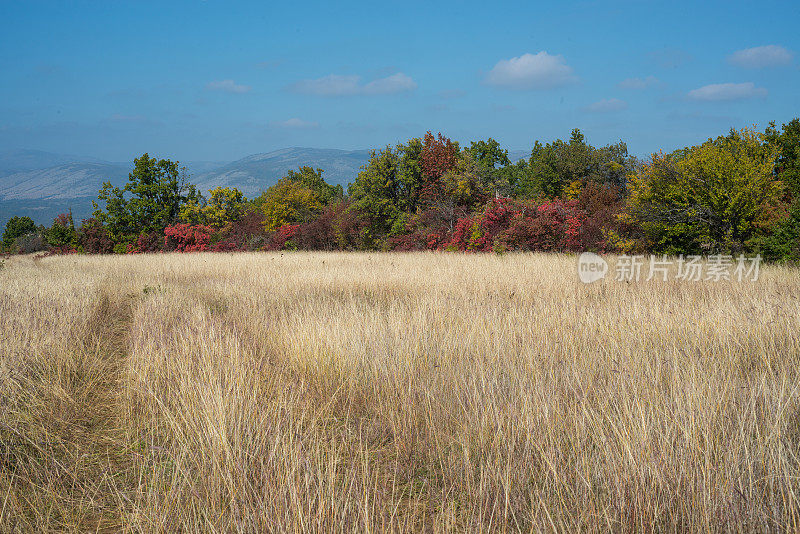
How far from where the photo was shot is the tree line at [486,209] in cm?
1612

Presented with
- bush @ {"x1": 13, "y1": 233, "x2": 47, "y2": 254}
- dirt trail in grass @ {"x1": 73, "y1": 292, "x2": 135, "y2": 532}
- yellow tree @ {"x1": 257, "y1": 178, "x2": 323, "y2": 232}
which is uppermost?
yellow tree @ {"x1": 257, "y1": 178, "x2": 323, "y2": 232}

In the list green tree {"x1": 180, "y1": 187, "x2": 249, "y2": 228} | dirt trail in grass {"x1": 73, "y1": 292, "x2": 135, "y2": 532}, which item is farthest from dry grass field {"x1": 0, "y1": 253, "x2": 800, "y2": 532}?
green tree {"x1": 180, "y1": 187, "x2": 249, "y2": 228}

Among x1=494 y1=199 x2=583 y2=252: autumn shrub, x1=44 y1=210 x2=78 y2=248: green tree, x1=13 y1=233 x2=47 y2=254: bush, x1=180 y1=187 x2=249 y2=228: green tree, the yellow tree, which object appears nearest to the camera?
x1=494 y1=199 x2=583 y2=252: autumn shrub

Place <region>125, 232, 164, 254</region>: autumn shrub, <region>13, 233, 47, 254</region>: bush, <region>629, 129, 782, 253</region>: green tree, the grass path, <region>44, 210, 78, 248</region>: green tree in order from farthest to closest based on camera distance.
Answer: <region>13, 233, 47, 254</region>: bush
<region>44, 210, 78, 248</region>: green tree
<region>125, 232, 164, 254</region>: autumn shrub
<region>629, 129, 782, 253</region>: green tree
the grass path

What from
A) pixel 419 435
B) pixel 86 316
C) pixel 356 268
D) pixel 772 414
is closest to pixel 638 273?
pixel 356 268

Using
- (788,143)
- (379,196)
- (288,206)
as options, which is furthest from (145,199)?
(788,143)

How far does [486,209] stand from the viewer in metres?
20.3

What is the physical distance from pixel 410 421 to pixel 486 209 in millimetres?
18042

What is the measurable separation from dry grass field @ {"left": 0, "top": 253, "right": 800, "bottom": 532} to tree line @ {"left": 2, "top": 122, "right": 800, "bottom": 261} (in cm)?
1176

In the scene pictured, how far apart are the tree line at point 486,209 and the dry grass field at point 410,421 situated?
38.6ft

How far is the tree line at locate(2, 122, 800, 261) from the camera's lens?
1612 centimetres

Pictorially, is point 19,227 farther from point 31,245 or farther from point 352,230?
point 352,230

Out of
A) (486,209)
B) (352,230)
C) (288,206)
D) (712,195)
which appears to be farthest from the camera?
(288,206)

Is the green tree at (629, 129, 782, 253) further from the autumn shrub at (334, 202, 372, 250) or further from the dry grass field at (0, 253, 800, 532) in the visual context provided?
the autumn shrub at (334, 202, 372, 250)
